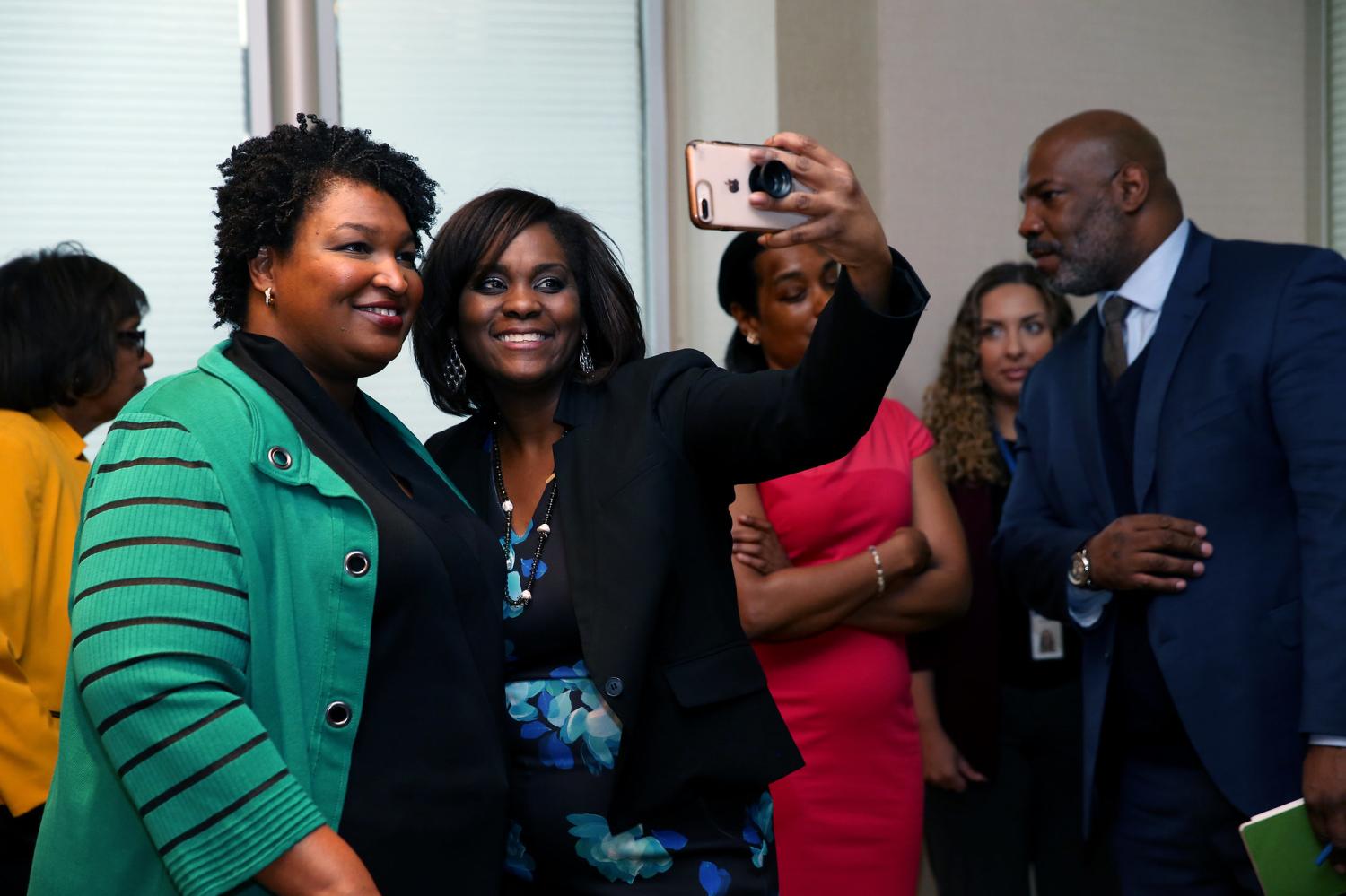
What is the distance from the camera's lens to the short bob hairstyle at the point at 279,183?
1.77 m

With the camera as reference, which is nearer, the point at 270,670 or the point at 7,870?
the point at 270,670

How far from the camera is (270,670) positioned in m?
1.53

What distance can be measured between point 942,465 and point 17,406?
7.54 feet

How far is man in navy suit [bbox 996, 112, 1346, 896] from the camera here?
2.39 metres

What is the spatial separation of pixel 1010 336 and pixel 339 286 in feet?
8.21

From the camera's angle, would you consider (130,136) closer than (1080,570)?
No

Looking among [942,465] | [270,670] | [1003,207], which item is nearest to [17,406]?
[270,670]

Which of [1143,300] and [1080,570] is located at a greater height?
[1143,300]

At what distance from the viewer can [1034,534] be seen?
9.37ft

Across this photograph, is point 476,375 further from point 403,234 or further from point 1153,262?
point 1153,262

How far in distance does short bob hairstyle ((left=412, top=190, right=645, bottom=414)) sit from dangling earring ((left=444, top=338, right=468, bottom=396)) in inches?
1.0

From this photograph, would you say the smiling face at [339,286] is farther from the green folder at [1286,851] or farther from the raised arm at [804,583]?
the green folder at [1286,851]

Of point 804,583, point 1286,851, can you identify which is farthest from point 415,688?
point 1286,851

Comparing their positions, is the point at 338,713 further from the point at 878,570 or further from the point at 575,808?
the point at 878,570
